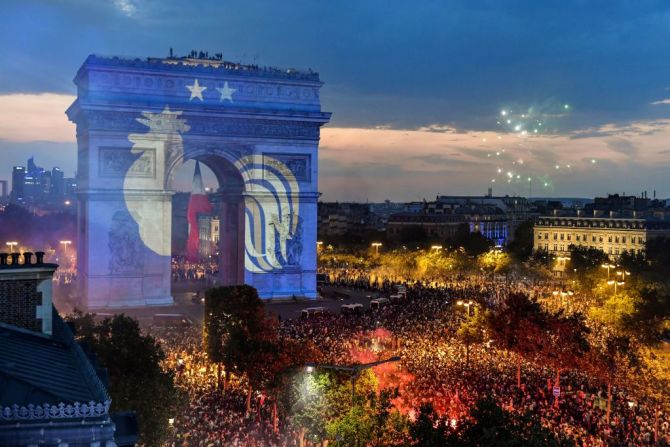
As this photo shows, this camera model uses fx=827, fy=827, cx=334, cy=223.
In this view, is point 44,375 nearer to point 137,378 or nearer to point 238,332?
point 137,378

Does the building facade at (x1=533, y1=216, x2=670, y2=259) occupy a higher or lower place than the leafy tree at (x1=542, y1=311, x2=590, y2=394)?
higher

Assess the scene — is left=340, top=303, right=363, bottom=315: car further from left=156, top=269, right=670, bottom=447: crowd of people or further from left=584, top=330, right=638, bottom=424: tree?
left=584, top=330, right=638, bottom=424: tree

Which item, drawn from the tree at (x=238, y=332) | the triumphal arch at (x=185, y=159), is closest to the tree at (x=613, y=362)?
the tree at (x=238, y=332)

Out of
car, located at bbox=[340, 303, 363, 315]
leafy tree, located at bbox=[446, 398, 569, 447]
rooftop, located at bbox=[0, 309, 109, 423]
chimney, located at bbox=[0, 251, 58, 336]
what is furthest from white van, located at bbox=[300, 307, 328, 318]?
chimney, located at bbox=[0, 251, 58, 336]

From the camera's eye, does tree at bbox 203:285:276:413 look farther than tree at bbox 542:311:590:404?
No

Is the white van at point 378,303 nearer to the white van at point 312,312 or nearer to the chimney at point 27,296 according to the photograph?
the white van at point 312,312

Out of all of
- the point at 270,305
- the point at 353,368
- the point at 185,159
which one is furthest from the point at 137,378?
the point at 185,159
